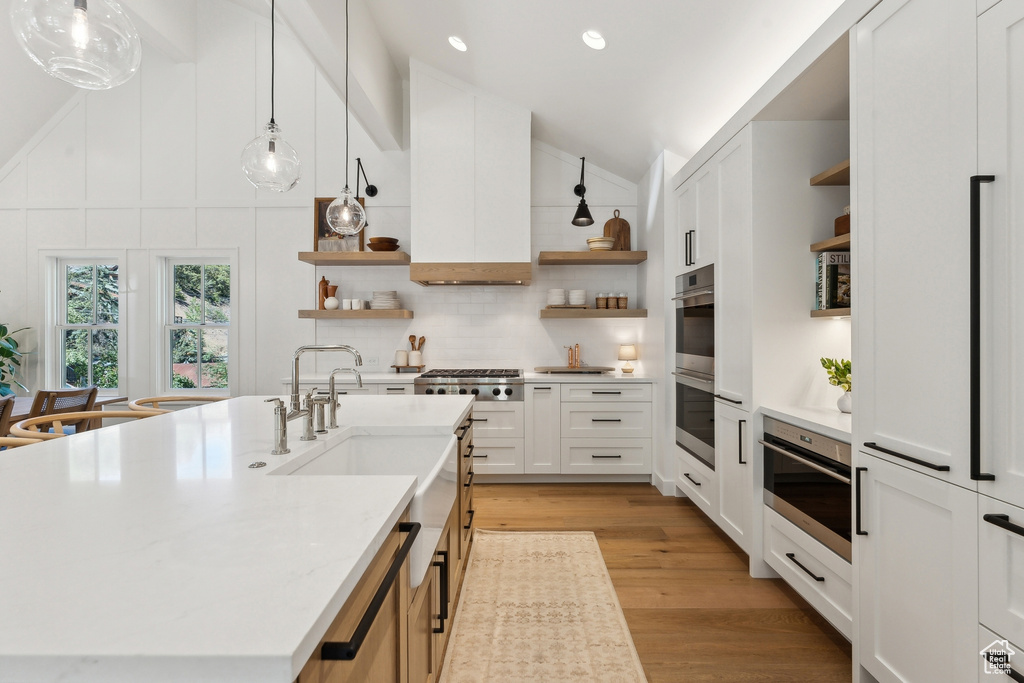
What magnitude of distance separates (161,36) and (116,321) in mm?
2579

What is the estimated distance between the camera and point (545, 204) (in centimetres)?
484

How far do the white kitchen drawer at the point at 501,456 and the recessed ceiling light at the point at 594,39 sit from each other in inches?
109

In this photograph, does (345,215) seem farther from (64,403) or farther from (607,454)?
(607,454)

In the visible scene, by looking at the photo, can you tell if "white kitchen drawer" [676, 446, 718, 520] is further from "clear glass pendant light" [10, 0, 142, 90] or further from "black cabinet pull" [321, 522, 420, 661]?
"clear glass pendant light" [10, 0, 142, 90]

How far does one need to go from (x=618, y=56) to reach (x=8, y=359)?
5872 millimetres

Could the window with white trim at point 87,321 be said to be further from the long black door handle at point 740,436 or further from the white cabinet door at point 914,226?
the white cabinet door at point 914,226

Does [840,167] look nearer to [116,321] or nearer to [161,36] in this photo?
[161,36]

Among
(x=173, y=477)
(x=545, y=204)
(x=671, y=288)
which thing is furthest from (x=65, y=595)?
(x=545, y=204)

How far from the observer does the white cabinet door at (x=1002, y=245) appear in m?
1.16

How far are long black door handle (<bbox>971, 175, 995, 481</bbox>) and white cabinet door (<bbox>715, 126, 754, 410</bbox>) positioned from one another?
1265 millimetres

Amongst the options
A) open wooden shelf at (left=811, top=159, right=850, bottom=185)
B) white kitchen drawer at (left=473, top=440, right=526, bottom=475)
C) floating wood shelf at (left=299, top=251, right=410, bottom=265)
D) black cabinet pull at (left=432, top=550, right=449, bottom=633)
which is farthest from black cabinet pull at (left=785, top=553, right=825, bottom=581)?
floating wood shelf at (left=299, top=251, right=410, bottom=265)

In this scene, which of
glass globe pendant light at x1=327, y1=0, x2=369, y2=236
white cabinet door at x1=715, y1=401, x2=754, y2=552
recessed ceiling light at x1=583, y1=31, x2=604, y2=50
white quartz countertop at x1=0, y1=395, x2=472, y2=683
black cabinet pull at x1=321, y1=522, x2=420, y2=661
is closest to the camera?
white quartz countertop at x1=0, y1=395, x2=472, y2=683

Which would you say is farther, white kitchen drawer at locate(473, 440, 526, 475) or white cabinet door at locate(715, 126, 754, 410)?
white kitchen drawer at locate(473, 440, 526, 475)

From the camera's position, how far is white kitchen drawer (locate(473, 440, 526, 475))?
13.9ft
